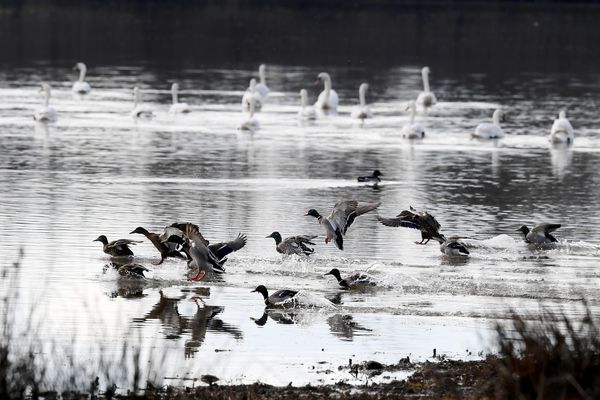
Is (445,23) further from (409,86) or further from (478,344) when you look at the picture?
(478,344)

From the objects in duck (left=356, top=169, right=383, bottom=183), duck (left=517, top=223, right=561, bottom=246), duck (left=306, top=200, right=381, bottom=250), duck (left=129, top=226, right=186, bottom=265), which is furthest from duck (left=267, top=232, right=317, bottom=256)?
duck (left=356, top=169, right=383, bottom=183)

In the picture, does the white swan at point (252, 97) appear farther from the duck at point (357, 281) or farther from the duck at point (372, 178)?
the duck at point (357, 281)

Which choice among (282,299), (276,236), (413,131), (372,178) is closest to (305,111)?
(413,131)

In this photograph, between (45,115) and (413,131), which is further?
(45,115)

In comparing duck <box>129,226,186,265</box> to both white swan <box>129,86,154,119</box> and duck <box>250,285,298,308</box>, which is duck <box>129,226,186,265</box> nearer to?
duck <box>250,285,298,308</box>

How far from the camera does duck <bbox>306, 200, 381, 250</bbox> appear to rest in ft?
64.2

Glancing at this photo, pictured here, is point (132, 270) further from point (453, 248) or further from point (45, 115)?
point (45, 115)

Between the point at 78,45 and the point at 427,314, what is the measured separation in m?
58.2

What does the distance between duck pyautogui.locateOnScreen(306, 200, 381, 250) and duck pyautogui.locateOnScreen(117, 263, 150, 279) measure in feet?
9.52

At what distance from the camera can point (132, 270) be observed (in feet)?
58.2

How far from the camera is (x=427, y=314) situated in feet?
51.9

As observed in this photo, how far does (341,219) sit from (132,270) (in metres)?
3.39

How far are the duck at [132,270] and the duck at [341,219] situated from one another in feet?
9.52

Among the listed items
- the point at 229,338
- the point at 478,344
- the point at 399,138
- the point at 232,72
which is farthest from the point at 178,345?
the point at 232,72
